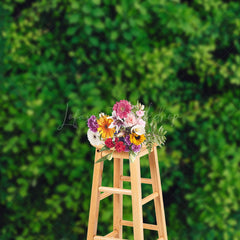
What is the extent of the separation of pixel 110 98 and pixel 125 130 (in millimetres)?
889

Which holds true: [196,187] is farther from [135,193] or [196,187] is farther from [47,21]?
[47,21]

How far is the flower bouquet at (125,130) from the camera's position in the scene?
1.61 metres

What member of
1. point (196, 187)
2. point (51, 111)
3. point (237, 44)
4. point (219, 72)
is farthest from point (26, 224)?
point (237, 44)

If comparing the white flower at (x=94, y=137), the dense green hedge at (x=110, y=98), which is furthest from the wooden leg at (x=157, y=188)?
the dense green hedge at (x=110, y=98)

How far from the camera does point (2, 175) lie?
2.66 metres

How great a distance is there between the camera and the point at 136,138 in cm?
161

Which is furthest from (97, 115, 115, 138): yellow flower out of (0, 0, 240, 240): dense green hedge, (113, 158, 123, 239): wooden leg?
(0, 0, 240, 240): dense green hedge

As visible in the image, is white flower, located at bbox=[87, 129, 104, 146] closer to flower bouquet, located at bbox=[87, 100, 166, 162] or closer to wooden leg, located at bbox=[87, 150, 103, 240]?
flower bouquet, located at bbox=[87, 100, 166, 162]

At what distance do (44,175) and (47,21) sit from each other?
923mm

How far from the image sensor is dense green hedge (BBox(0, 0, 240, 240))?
2.51 m

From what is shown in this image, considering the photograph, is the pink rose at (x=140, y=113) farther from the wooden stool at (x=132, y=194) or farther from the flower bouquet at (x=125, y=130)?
the wooden stool at (x=132, y=194)

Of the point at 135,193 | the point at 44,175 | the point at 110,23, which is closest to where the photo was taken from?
the point at 135,193

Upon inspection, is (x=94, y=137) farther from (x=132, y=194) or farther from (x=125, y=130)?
(x=132, y=194)

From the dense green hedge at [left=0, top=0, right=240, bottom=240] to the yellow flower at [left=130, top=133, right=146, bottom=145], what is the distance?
0.85 meters
